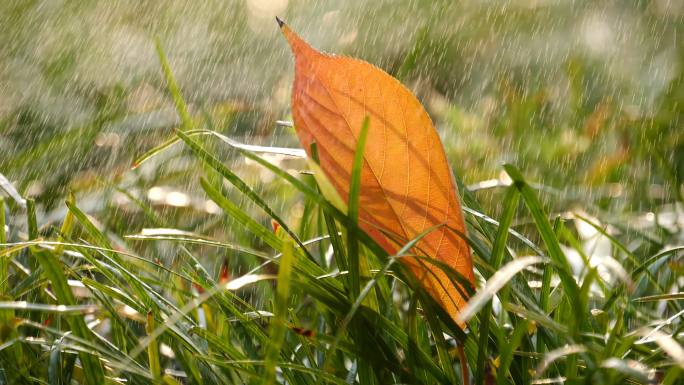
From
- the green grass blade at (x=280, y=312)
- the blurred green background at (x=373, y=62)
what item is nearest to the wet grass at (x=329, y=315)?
the green grass blade at (x=280, y=312)

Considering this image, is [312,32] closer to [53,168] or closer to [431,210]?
[53,168]

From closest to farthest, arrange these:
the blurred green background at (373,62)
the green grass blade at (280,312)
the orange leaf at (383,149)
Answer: the green grass blade at (280,312)
the orange leaf at (383,149)
the blurred green background at (373,62)

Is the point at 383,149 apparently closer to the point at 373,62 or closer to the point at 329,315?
the point at 329,315

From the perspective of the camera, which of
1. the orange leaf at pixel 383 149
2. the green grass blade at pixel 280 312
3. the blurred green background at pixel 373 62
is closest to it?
the green grass blade at pixel 280 312

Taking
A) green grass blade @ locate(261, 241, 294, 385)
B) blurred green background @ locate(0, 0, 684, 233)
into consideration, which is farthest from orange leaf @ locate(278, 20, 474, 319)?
blurred green background @ locate(0, 0, 684, 233)

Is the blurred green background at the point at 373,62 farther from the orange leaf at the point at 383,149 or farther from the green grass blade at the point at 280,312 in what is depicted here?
the green grass blade at the point at 280,312

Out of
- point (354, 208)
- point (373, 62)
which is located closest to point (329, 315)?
point (354, 208)
